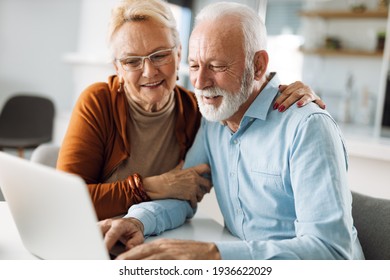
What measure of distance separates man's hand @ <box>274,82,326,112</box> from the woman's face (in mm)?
384

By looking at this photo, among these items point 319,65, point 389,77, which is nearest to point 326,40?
point 319,65

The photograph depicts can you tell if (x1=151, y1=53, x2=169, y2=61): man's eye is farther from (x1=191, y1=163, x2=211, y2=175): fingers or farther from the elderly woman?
(x1=191, y1=163, x2=211, y2=175): fingers

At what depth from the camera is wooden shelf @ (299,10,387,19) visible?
5158 mm

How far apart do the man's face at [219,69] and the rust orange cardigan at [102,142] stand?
10.9 inches

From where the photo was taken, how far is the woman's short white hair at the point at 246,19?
124cm

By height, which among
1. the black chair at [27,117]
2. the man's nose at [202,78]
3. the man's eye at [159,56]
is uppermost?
the man's eye at [159,56]

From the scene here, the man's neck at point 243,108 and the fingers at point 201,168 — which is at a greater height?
the man's neck at point 243,108

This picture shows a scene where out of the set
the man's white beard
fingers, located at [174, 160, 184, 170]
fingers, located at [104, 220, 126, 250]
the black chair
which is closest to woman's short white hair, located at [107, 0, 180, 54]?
the man's white beard

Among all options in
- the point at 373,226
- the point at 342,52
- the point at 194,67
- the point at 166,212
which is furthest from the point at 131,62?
the point at 342,52

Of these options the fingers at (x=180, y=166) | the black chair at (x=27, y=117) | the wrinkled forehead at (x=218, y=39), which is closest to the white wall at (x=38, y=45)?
the black chair at (x=27, y=117)

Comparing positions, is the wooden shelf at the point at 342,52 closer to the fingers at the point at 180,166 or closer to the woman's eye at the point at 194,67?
the fingers at the point at 180,166

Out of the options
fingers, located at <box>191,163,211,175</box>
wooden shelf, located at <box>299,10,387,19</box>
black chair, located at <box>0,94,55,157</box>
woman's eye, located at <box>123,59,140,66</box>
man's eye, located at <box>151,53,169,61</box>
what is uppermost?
wooden shelf, located at <box>299,10,387,19</box>

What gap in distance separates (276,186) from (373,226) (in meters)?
0.31

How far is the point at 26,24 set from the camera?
5230 mm
